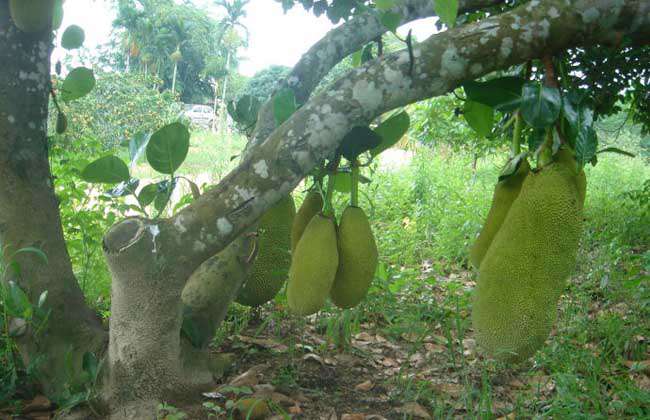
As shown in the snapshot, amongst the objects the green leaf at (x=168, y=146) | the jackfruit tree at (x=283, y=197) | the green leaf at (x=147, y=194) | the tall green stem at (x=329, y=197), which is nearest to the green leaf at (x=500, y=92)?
the jackfruit tree at (x=283, y=197)

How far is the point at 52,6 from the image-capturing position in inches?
48.1

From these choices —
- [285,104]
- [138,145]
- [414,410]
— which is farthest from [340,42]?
[414,410]

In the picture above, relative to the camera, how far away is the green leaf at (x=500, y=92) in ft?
3.30

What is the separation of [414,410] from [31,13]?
121 centimetres

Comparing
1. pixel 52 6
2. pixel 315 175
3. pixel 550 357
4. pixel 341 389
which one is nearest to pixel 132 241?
pixel 315 175

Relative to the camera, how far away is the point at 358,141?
3.51ft

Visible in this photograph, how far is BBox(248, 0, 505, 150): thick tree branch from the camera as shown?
5.11ft

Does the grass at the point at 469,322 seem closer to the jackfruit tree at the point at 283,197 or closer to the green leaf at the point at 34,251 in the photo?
the jackfruit tree at the point at 283,197

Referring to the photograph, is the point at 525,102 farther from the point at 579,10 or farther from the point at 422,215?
the point at 422,215

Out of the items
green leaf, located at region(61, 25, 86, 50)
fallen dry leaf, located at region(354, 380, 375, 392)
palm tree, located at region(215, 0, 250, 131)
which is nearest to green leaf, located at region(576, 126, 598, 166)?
fallen dry leaf, located at region(354, 380, 375, 392)

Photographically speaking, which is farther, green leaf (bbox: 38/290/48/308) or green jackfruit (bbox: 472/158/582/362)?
green leaf (bbox: 38/290/48/308)

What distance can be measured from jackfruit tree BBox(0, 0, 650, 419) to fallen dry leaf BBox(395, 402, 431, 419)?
0.33 m

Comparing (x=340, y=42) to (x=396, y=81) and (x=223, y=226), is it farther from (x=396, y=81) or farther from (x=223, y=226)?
(x=223, y=226)

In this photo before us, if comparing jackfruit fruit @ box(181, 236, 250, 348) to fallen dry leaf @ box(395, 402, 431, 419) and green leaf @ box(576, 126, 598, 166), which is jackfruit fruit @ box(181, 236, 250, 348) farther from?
green leaf @ box(576, 126, 598, 166)
